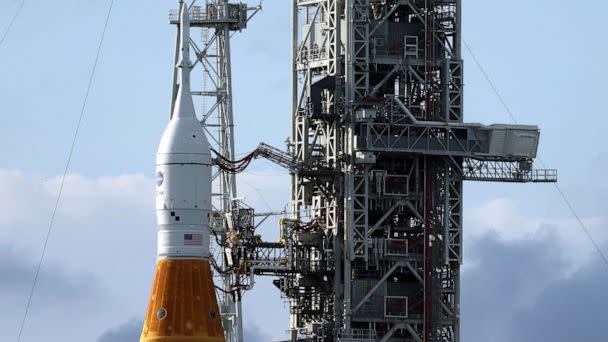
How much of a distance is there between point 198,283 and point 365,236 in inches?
522

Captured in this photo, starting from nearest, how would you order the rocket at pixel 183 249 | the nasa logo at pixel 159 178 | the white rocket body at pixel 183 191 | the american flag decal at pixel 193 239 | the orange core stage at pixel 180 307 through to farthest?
1. the orange core stage at pixel 180 307
2. the rocket at pixel 183 249
3. the american flag decal at pixel 193 239
4. the white rocket body at pixel 183 191
5. the nasa logo at pixel 159 178

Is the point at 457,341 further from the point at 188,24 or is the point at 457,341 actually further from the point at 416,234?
the point at 188,24

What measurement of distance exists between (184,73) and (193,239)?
9.43 m

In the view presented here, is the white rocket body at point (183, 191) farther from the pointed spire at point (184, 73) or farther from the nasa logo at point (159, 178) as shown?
the pointed spire at point (184, 73)

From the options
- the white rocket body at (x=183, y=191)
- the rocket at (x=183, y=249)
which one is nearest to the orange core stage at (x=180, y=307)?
the rocket at (x=183, y=249)

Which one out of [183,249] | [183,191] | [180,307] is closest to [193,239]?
[183,249]

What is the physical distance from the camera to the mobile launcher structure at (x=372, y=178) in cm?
18762

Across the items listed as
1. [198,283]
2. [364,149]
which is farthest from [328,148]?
[198,283]

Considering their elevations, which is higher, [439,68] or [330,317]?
[439,68]

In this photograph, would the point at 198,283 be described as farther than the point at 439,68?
No

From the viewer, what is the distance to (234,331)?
617ft

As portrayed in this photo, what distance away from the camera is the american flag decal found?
177625mm

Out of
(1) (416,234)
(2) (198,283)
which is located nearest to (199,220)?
(2) (198,283)

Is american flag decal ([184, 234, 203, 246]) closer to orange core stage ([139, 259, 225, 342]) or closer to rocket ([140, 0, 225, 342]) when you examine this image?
rocket ([140, 0, 225, 342])
